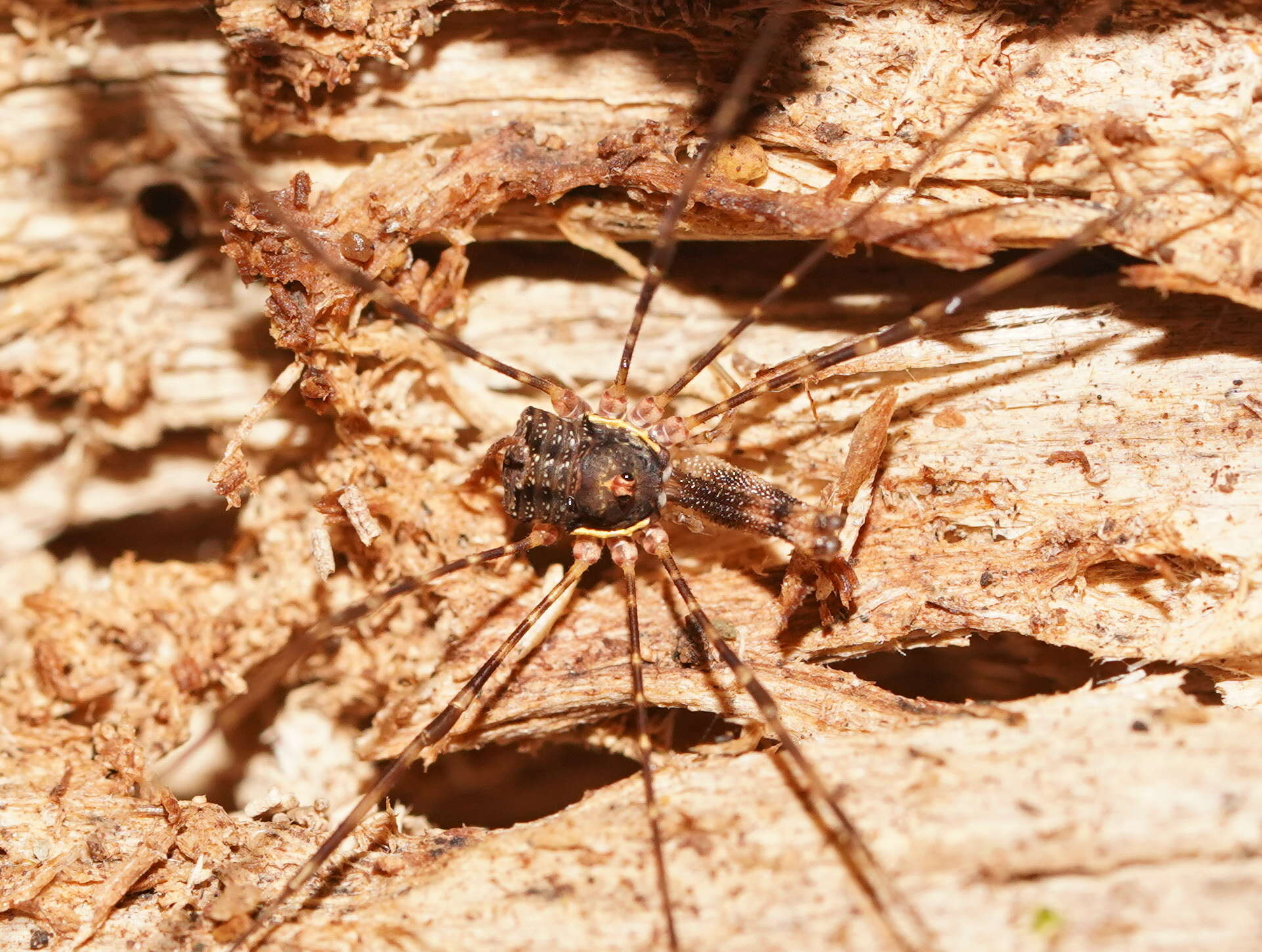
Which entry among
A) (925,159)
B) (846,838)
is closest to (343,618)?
(846,838)

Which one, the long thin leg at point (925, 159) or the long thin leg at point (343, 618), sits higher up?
the long thin leg at point (925, 159)

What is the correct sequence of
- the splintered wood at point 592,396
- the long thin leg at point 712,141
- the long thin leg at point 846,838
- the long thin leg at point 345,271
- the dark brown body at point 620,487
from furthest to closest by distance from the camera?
the dark brown body at point 620,487 → the long thin leg at point 345,271 → the long thin leg at point 712,141 → the splintered wood at point 592,396 → the long thin leg at point 846,838

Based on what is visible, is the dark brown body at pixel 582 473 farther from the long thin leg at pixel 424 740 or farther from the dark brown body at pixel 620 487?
the long thin leg at pixel 424 740

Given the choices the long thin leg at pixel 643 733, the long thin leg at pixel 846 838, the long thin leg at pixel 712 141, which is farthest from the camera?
the long thin leg at pixel 712 141

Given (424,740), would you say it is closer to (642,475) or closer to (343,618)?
(343,618)

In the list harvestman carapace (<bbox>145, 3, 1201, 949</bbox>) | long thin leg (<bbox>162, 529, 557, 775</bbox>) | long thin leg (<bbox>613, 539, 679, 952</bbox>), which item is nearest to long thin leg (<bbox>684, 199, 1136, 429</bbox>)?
harvestman carapace (<bbox>145, 3, 1201, 949</bbox>)

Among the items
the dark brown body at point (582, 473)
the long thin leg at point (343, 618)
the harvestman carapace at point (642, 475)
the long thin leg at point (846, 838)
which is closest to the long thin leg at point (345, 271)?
the harvestman carapace at point (642, 475)

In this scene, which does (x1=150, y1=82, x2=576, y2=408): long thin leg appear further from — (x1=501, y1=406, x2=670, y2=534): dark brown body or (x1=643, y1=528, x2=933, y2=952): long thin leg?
(x1=643, y1=528, x2=933, y2=952): long thin leg
